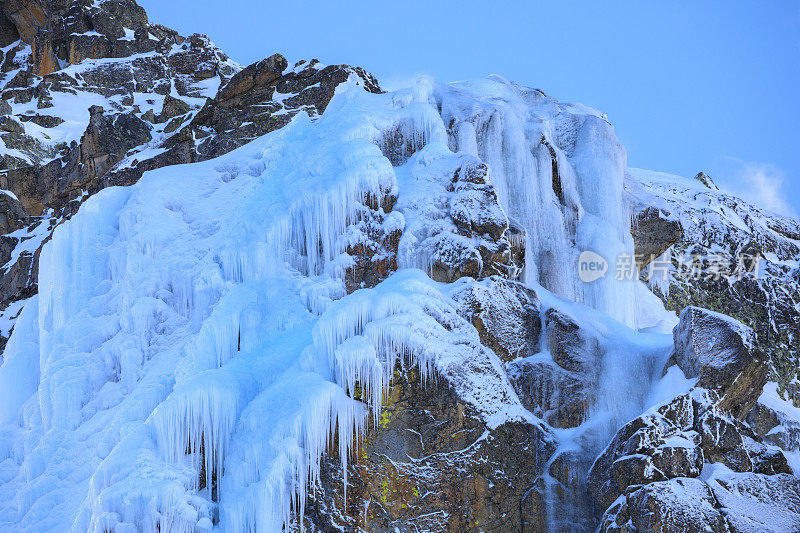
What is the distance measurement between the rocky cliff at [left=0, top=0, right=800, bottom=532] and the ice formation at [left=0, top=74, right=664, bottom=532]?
51mm

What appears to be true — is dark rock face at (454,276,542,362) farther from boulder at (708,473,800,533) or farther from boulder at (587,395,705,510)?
boulder at (708,473,800,533)

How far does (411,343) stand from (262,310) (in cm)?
336

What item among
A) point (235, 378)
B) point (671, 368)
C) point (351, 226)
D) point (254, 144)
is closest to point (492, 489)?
point (671, 368)

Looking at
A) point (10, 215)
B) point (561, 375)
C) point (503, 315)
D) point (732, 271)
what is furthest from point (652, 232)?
point (10, 215)

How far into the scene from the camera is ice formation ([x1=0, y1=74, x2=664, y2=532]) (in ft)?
38.2

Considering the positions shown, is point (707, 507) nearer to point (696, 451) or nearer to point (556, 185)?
point (696, 451)

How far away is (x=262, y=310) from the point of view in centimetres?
1409

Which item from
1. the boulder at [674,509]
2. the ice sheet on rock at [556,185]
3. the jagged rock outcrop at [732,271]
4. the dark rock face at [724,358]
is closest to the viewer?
the boulder at [674,509]

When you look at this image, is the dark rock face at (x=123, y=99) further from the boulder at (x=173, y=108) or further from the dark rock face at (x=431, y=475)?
the dark rock face at (x=431, y=475)

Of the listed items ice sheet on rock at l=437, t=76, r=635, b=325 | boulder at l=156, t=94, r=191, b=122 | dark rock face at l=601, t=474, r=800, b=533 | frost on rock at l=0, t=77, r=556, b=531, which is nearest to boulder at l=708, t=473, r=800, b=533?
dark rock face at l=601, t=474, r=800, b=533

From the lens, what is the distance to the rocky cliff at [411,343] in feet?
37.8

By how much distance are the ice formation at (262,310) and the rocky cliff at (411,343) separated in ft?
0.17

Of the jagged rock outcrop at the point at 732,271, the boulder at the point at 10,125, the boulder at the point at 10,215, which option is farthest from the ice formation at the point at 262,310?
the boulder at the point at 10,125

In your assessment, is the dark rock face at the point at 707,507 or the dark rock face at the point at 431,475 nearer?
the dark rock face at the point at 707,507
